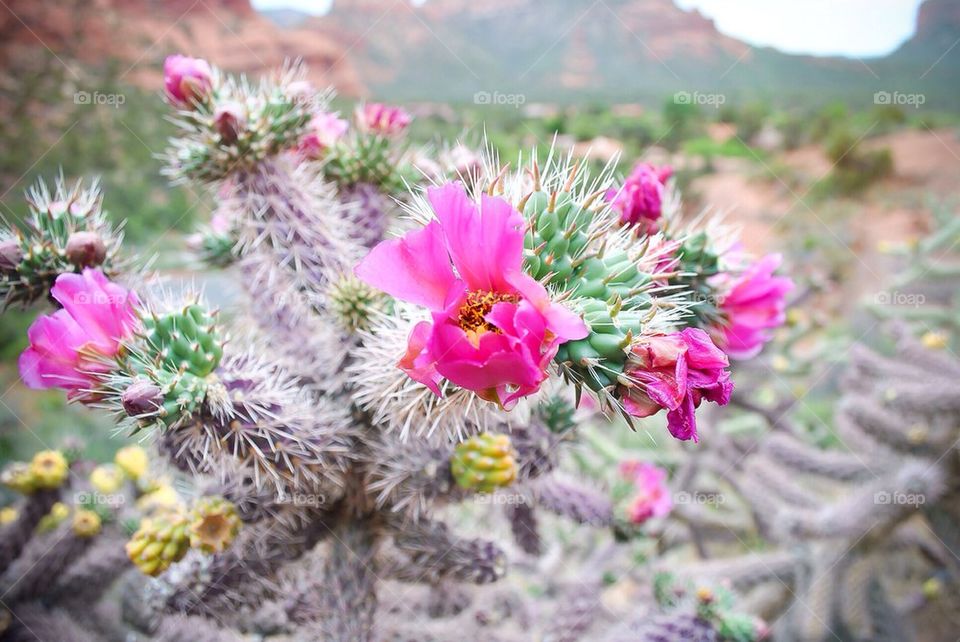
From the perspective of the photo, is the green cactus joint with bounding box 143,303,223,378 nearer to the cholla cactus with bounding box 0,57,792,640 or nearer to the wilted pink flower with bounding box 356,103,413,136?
the cholla cactus with bounding box 0,57,792,640

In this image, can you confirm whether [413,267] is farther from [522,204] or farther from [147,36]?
[147,36]

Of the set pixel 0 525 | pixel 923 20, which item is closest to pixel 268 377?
pixel 0 525

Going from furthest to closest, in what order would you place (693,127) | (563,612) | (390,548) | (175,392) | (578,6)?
(578,6), (693,127), (563,612), (390,548), (175,392)

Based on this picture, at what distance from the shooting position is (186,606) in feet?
2.43

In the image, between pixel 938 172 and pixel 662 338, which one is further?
pixel 938 172

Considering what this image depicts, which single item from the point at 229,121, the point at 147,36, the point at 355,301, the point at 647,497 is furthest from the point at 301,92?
the point at 147,36

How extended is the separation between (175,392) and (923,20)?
841 centimetres

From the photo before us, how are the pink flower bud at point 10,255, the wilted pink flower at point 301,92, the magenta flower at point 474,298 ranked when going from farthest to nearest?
the wilted pink flower at point 301,92
the pink flower bud at point 10,255
the magenta flower at point 474,298

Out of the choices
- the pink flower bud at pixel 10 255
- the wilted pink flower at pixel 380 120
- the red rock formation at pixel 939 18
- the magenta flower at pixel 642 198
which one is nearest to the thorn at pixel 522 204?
the magenta flower at pixel 642 198

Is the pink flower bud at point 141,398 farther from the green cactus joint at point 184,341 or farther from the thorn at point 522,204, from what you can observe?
the thorn at point 522,204

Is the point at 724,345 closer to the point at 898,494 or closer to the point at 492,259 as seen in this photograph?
the point at 492,259

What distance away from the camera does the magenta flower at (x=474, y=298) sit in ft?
1.25

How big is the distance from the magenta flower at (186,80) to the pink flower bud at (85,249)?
0.20 m

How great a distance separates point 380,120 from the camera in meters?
0.90
